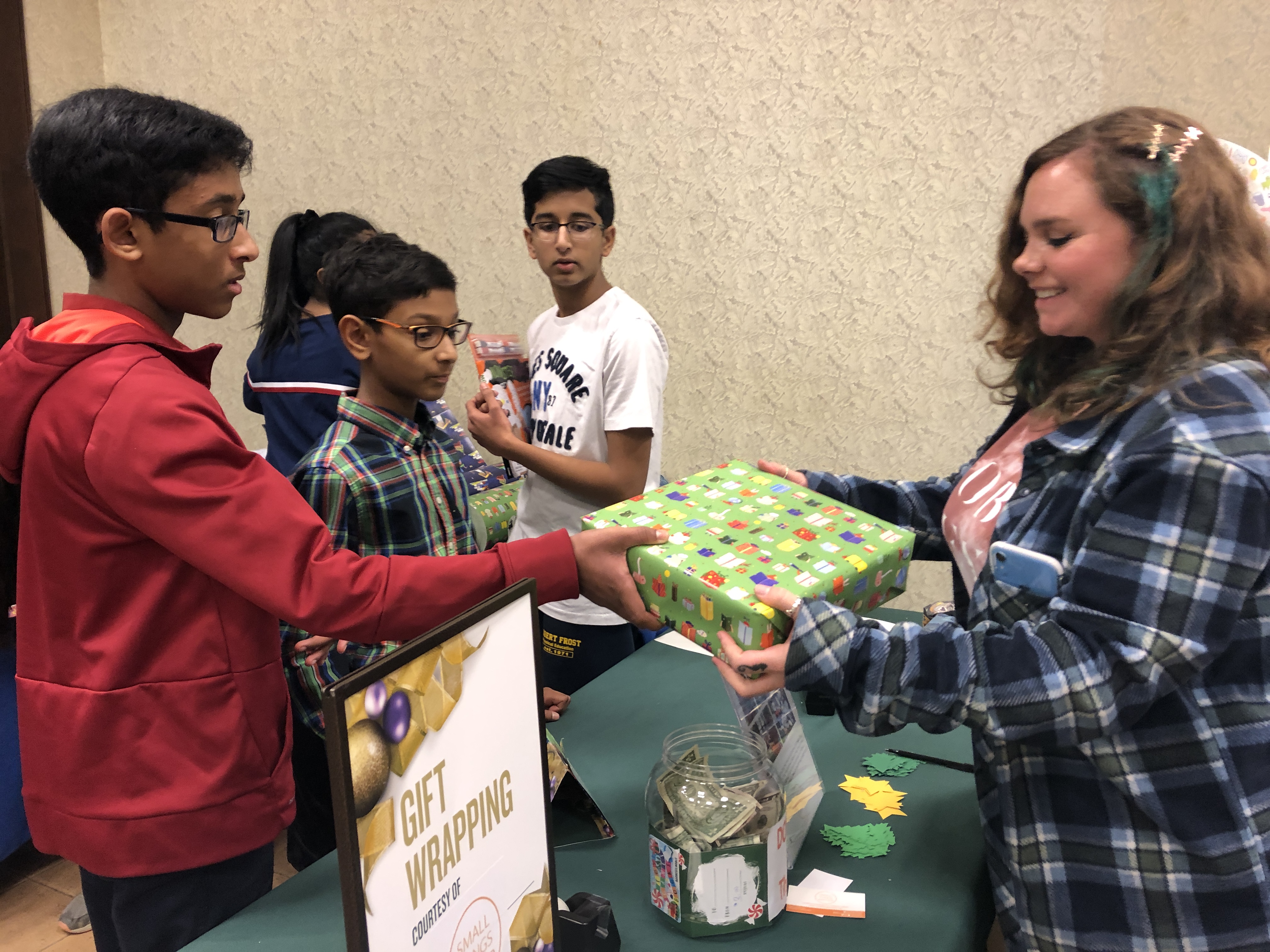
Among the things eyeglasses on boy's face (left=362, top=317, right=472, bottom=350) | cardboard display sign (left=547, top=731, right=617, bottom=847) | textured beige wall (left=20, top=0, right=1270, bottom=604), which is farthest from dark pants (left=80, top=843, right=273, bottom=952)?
textured beige wall (left=20, top=0, right=1270, bottom=604)

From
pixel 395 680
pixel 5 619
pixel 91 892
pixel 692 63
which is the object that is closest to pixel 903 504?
pixel 395 680

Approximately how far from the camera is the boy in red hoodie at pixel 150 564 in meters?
0.96

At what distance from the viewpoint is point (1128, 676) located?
84cm

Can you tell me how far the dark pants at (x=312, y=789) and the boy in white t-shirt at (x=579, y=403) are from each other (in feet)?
1.68

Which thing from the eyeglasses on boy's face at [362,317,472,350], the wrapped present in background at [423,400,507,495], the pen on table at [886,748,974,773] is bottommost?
the pen on table at [886,748,974,773]

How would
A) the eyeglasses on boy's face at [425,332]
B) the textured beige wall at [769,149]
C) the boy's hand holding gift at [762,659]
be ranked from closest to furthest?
the boy's hand holding gift at [762,659]
the eyeglasses on boy's face at [425,332]
the textured beige wall at [769,149]

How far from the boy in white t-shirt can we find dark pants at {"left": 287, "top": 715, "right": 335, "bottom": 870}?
→ 1.68 feet

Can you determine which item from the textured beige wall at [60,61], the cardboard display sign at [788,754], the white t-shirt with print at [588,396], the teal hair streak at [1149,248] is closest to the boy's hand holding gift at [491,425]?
the white t-shirt with print at [588,396]

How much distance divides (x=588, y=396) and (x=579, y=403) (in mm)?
30

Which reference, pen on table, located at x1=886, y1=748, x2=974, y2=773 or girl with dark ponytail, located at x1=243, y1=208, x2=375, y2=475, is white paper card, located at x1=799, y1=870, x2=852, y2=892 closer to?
pen on table, located at x1=886, y1=748, x2=974, y2=773

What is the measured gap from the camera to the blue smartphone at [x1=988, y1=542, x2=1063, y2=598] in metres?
0.91

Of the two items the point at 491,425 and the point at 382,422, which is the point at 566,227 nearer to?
the point at 491,425

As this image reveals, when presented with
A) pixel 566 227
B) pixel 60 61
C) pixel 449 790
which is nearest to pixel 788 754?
pixel 449 790

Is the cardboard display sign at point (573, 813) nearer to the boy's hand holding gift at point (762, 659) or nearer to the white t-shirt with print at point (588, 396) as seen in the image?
the boy's hand holding gift at point (762, 659)
